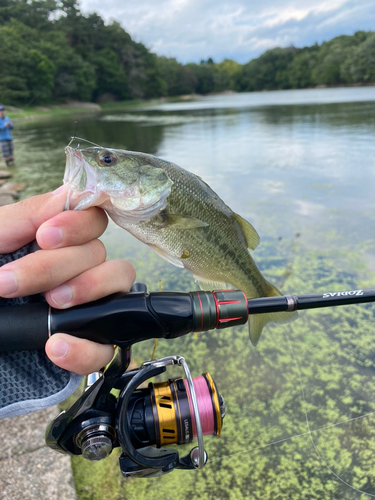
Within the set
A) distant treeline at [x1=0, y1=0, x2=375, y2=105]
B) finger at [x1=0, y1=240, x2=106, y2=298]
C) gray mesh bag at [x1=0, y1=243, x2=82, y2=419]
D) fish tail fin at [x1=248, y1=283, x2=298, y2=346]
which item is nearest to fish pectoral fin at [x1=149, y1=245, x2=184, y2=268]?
finger at [x1=0, y1=240, x2=106, y2=298]

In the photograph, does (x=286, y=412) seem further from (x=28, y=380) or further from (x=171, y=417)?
(x=28, y=380)

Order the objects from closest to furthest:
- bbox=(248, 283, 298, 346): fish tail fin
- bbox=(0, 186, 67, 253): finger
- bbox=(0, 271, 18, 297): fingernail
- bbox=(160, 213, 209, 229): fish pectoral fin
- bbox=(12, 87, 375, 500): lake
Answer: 1. bbox=(0, 271, 18, 297): fingernail
2. bbox=(0, 186, 67, 253): finger
3. bbox=(160, 213, 209, 229): fish pectoral fin
4. bbox=(248, 283, 298, 346): fish tail fin
5. bbox=(12, 87, 375, 500): lake

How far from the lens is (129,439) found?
1.00m

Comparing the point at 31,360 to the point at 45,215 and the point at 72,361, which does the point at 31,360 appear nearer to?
the point at 72,361

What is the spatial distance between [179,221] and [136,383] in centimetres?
57

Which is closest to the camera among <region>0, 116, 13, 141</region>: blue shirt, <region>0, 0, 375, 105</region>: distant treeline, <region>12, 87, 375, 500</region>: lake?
<region>12, 87, 375, 500</region>: lake

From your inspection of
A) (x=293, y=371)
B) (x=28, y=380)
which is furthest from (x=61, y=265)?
(x=293, y=371)

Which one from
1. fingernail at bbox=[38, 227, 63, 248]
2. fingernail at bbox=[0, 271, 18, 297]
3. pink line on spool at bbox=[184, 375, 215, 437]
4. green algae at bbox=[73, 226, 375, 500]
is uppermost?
fingernail at bbox=[38, 227, 63, 248]

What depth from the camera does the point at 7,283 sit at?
864 millimetres

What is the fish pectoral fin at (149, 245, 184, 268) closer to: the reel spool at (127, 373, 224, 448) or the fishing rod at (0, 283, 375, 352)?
the fishing rod at (0, 283, 375, 352)

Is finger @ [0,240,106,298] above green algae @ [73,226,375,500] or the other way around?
above

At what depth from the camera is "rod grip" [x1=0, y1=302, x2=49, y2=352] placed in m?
0.90

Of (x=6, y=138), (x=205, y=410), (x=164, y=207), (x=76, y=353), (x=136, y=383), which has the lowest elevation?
(x=205, y=410)

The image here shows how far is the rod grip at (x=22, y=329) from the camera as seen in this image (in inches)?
35.4
